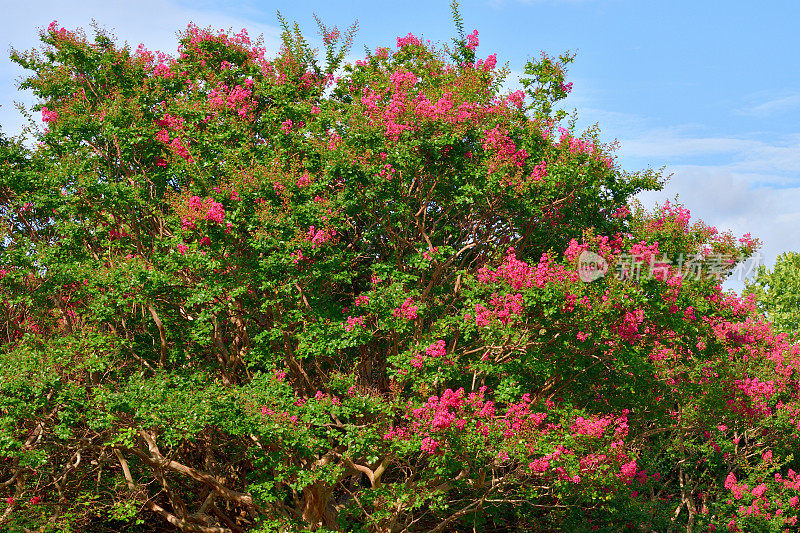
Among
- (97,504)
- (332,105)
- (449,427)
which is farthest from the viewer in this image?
(97,504)

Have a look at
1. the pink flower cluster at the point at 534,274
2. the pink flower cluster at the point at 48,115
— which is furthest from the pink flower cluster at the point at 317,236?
the pink flower cluster at the point at 48,115

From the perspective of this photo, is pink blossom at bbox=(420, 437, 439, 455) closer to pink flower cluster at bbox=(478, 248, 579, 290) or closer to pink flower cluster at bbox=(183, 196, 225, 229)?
pink flower cluster at bbox=(478, 248, 579, 290)

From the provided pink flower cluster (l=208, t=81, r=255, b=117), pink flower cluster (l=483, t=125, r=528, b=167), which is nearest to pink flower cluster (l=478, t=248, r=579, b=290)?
pink flower cluster (l=483, t=125, r=528, b=167)

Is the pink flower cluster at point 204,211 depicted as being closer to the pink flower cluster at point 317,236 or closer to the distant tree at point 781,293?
the pink flower cluster at point 317,236

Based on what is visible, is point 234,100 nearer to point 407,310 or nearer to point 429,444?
point 407,310

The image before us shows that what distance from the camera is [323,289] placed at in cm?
1479

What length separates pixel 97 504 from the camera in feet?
54.7

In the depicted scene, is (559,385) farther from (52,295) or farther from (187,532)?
(52,295)

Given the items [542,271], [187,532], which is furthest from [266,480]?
[542,271]

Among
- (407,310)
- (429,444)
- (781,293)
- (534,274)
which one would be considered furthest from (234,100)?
(781,293)

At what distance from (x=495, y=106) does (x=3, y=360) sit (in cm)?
1039

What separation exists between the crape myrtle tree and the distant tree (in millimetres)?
→ 19718

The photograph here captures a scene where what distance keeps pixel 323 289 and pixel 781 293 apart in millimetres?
29159

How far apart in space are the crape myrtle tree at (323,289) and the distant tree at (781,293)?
19718 mm
